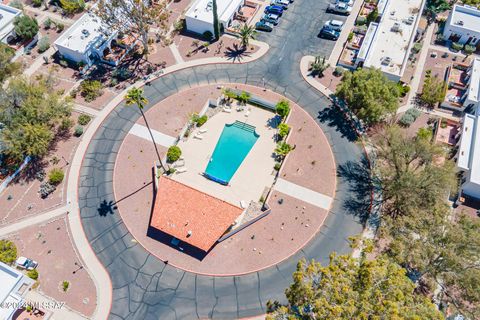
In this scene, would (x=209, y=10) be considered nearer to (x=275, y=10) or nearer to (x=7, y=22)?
(x=275, y=10)

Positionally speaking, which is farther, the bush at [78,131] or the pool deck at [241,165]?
the bush at [78,131]

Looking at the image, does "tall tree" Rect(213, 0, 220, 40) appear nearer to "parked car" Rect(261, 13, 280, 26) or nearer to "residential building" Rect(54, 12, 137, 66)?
"parked car" Rect(261, 13, 280, 26)

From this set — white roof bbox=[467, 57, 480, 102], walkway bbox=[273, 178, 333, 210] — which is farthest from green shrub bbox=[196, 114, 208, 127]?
white roof bbox=[467, 57, 480, 102]

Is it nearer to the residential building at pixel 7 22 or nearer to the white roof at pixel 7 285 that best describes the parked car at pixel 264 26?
the residential building at pixel 7 22

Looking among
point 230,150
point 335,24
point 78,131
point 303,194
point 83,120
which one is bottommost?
point 78,131

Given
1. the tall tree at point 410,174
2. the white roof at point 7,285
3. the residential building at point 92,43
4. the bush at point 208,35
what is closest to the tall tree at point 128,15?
the residential building at point 92,43

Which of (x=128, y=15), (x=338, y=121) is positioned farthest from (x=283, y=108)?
(x=128, y=15)
